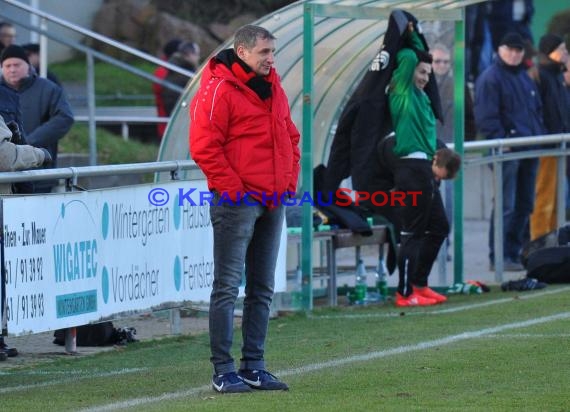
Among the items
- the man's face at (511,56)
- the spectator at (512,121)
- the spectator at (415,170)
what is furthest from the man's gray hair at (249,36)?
the man's face at (511,56)

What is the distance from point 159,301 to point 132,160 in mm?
10970

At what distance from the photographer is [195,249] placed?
10.7 meters

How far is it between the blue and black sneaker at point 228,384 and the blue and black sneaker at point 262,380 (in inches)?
3.0

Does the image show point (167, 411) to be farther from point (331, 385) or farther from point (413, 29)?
point (413, 29)

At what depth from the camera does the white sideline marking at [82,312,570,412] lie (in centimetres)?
759

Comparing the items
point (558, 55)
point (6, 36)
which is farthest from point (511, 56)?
point (6, 36)

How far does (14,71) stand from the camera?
12000 millimetres

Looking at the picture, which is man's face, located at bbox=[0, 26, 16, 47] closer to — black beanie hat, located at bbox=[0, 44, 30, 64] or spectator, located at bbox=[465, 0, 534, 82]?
black beanie hat, located at bbox=[0, 44, 30, 64]

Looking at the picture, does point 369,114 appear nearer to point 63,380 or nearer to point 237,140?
point 63,380

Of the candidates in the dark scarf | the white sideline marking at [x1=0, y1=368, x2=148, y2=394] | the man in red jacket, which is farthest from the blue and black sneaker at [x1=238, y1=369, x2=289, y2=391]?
the dark scarf

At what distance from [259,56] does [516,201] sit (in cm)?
794

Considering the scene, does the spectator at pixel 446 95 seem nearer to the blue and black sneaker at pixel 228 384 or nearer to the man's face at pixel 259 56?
the man's face at pixel 259 56

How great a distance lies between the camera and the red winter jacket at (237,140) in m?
7.60

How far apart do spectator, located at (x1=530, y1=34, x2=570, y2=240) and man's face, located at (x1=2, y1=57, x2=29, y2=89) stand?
5.82 m
